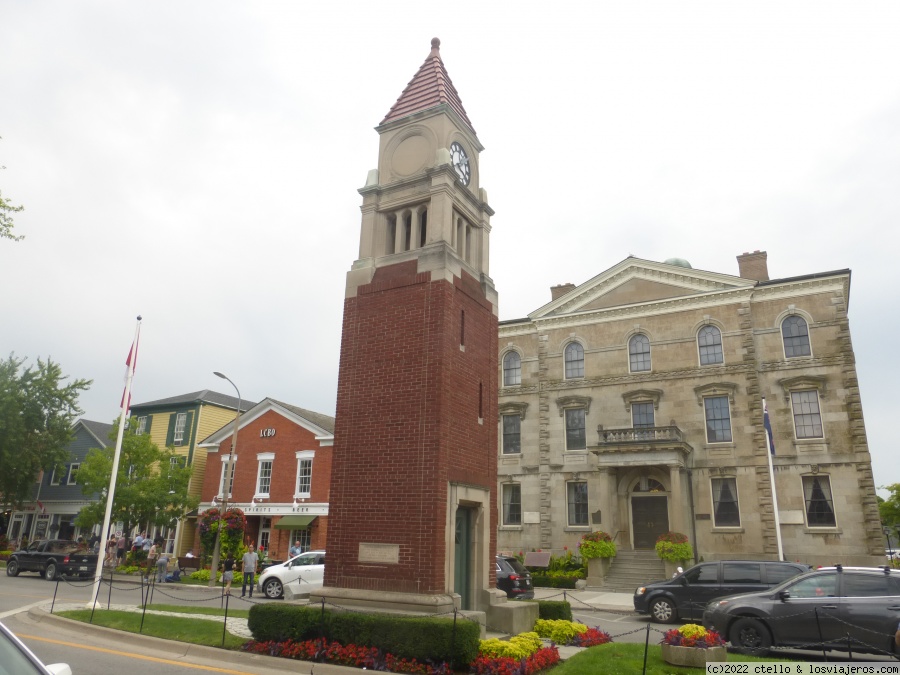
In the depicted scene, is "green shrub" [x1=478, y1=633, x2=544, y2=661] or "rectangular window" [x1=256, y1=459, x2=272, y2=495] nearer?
"green shrub" [x1=478, y1=633, x2=544, y2=661]

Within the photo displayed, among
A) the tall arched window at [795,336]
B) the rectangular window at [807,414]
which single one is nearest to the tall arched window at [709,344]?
the tall arched window at [795,336]

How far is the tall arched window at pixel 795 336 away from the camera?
3039cm

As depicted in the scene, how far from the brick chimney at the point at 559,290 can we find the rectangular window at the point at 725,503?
45.3 ft

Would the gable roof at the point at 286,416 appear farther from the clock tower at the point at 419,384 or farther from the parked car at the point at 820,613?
the parked car at the point at 820,613

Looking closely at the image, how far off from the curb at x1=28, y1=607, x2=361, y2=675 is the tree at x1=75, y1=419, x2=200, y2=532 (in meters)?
17.7

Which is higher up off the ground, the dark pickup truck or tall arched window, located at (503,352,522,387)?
tall arched window, located at (503,352,522,387)

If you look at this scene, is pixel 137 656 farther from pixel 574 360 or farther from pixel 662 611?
pixel 574 360

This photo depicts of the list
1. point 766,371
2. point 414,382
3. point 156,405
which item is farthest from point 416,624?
point 156,405

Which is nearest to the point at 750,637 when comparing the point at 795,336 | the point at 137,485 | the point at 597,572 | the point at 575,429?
the point at 597,572

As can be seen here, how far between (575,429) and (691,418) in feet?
19.6

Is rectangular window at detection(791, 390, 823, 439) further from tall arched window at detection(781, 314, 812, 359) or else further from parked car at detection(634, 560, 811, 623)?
parked car at detection(634, 560, 811, 623)

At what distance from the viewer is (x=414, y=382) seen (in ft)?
43.7

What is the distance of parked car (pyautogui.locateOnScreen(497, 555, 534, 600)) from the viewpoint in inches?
797

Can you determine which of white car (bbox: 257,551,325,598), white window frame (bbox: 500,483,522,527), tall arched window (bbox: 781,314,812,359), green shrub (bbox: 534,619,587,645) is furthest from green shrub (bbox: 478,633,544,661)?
tall arched window (bbox: 781,314,812,359)
